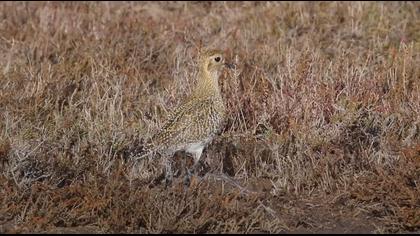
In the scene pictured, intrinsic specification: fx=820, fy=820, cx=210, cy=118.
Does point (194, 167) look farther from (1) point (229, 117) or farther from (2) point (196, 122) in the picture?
(1) point (229, 117)

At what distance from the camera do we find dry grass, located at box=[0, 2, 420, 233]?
5.89 m

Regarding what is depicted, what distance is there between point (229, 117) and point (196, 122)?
4.81ft

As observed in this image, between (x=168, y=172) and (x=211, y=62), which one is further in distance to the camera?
(x=211, y=62)

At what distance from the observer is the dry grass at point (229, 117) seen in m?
5.89

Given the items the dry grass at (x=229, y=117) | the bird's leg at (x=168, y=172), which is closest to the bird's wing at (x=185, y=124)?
the bird's leg at (x=168, y=172)

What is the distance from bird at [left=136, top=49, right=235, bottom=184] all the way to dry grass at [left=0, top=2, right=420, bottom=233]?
A: 0.67ft

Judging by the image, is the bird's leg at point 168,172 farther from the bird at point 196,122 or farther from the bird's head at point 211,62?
the bird's head at point 211,62

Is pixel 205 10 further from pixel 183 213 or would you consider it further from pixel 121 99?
pixel 183 213

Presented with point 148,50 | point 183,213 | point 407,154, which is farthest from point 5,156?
point 148,50

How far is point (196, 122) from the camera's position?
642cm

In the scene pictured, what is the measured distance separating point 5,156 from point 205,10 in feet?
19.9

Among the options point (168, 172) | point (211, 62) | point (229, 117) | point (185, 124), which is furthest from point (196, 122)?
point (229, 117)

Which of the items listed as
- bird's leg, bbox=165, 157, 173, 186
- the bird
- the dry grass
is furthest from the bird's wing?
the dry grass

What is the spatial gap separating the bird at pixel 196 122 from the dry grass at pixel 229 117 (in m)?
0.20
